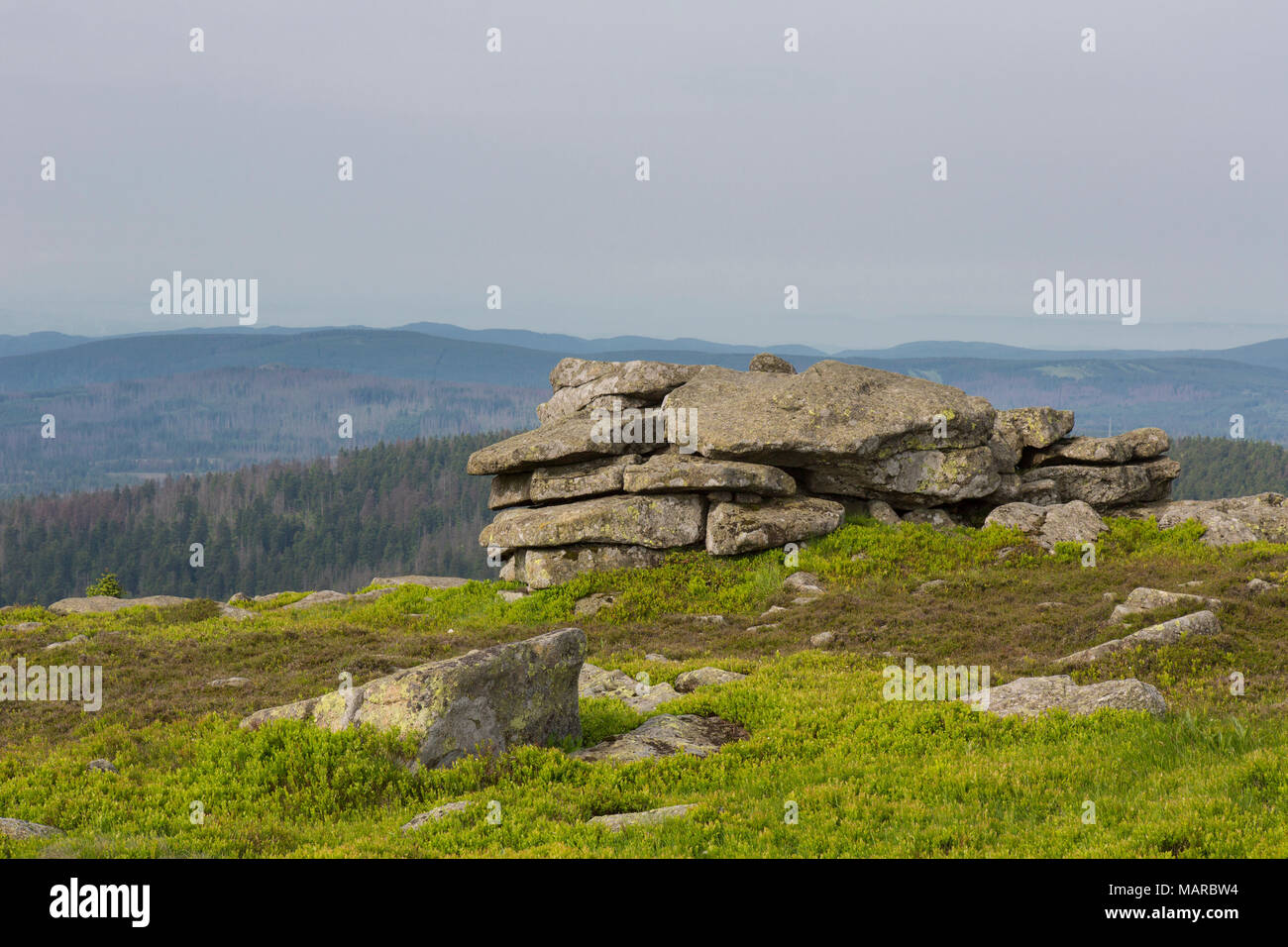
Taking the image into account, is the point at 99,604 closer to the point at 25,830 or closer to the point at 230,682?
the point at 230,682

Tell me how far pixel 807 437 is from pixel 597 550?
9.33 metres

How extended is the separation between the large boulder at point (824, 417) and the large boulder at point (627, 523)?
2699 mm

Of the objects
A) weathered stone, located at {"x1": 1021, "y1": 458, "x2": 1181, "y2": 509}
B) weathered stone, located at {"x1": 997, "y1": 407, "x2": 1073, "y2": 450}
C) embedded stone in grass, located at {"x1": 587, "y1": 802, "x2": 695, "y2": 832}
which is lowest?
embedded stone in grass, located at {"x1": 587, "y1": 802, "x2": 695, "y2": 832}

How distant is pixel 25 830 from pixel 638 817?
9.09 m

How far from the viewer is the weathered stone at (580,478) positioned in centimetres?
3612

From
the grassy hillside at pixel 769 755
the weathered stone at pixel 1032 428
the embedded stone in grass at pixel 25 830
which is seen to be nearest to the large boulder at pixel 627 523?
the grassy hillside at pixel 769 755

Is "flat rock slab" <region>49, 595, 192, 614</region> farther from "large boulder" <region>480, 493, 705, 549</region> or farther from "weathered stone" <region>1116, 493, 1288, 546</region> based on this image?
"weathered stone" <region>1116, 493, 1288, 546</region>

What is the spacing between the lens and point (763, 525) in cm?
3416

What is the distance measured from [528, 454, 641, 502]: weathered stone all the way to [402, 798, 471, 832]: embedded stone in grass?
23021 millimetres

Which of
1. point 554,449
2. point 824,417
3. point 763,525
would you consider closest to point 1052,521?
point 824,417

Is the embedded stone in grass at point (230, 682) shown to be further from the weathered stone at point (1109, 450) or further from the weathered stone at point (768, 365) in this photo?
the weathered stone at point (1109, 450)

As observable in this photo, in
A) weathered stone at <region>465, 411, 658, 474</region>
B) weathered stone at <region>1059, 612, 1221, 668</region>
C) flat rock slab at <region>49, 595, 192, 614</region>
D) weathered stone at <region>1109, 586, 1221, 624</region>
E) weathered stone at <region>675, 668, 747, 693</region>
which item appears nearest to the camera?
weathered stone at <region>1059, 612, 1221, 668</region>

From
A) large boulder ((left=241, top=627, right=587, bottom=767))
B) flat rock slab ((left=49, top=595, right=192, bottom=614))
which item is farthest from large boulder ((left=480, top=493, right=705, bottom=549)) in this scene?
flat rock slab ((left=49, top=595, right=192, bottom=614))

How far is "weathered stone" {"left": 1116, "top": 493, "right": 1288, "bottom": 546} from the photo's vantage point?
33.6m
